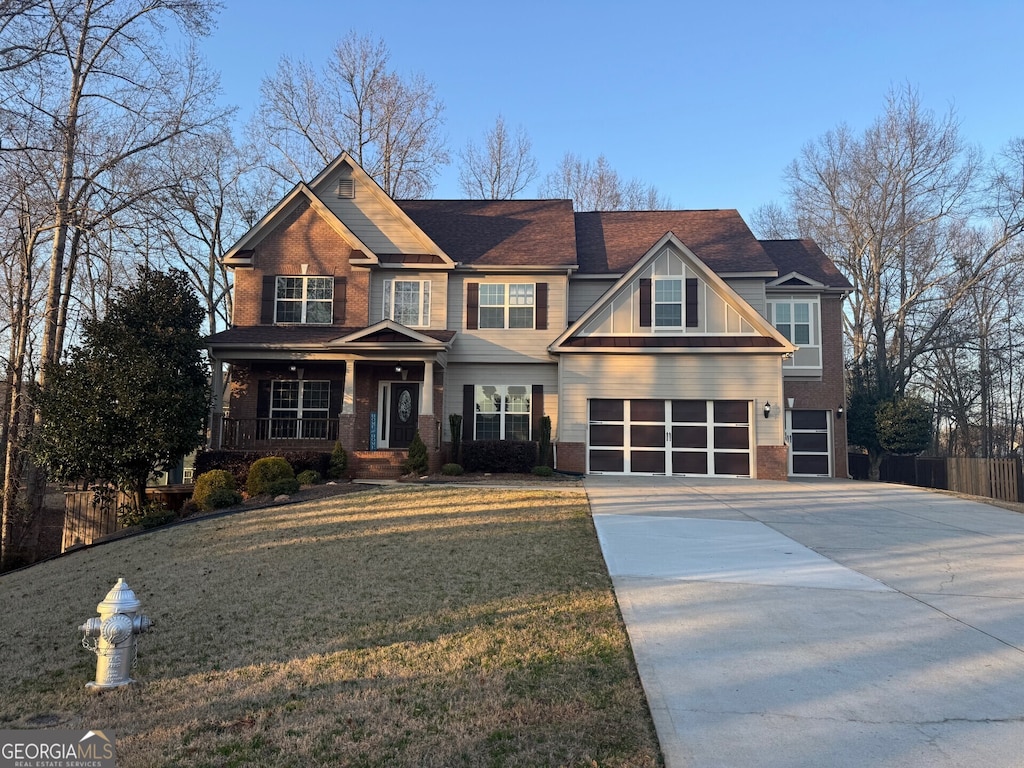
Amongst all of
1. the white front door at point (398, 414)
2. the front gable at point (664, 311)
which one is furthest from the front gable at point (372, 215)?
the front gable at point (664, 311)

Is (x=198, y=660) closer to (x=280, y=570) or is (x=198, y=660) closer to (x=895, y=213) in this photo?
(x=280, y=570)

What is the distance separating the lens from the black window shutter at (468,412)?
19.9 meters

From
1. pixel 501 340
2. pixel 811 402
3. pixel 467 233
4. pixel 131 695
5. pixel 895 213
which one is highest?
pixel 895 213

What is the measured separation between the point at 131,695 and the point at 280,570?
11.5 ft

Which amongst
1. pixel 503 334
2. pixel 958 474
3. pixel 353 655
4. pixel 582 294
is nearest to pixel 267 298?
pixel 503 334

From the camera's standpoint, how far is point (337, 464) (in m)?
16.5

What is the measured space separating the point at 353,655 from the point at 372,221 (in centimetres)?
Answer: 1706

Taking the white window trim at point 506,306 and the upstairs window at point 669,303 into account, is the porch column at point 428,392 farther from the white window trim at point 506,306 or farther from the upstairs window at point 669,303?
the upstairs window at point 669,303

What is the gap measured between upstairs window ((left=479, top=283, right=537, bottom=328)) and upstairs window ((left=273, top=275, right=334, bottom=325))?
463 centimetres

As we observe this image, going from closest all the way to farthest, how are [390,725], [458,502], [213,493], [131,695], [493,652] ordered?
[390,725]
[131,695]
[493,652]
[458,502]
[213,493]

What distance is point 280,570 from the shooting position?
805 cm

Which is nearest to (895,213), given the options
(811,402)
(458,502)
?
(811,402)

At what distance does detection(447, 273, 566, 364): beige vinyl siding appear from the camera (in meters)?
19.9

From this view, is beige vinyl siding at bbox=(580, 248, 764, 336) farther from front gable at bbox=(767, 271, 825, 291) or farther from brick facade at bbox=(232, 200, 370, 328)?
brick facade at bbox=(232, 200, 370, 328)
